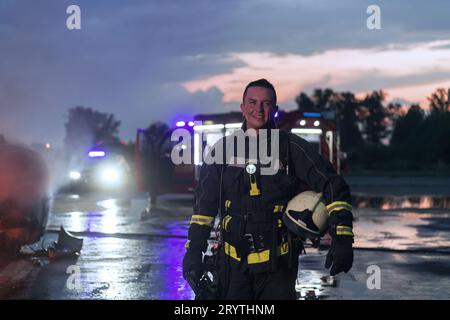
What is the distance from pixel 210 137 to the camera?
20.8 m

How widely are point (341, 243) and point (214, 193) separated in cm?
82

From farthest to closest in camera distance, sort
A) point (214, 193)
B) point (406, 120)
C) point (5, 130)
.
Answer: point (406, 120), point (5, 130), point (214, 193)

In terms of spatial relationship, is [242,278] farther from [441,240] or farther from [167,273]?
[441,240]

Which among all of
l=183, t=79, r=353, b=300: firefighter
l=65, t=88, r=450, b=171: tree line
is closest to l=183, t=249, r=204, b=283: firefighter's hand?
l=183, t=79, r=353, b=300: firefighter

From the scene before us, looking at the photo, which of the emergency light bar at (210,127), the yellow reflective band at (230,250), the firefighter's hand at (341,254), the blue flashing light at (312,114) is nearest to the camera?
the firefighter's hand at (341,254)

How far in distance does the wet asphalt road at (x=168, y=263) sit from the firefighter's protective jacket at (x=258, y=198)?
10.9 feet

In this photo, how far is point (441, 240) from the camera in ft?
41.7

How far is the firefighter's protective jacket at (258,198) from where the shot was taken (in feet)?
15.2

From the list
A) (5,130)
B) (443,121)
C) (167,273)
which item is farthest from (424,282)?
(443,121)

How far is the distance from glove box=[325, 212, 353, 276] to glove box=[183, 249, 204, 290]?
2.40 feet

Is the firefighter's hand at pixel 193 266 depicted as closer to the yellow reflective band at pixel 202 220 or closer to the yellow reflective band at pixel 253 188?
the yellow reflective band at pixel 202 220
